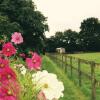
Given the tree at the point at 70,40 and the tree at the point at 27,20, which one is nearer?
the tree at the point at 27,20

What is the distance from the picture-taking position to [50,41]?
424 ft

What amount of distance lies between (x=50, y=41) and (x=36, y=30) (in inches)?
3191

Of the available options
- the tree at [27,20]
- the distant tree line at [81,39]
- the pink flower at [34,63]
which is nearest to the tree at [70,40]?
the distant tree line at [81,39]

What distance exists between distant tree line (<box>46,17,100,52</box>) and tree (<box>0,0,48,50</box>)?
71.0 meters

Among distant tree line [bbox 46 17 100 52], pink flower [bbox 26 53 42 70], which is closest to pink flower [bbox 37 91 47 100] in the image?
pink flower [bbox 26 53 42 70]

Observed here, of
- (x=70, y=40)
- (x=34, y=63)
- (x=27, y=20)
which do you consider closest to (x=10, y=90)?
(x=34, y=63)

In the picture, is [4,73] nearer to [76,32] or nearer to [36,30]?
[36,30]

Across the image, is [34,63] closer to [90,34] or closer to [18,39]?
[18,39]

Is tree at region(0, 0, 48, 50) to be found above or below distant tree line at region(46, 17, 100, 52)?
above

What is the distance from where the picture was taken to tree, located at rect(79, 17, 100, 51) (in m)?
122

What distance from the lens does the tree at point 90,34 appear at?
400 ft

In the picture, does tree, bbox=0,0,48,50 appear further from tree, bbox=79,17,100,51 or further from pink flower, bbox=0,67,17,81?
tree, bbox=79,17,100,51

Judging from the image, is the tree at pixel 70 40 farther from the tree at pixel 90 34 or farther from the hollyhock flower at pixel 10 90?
the hollyhock flower at pixel 10 90

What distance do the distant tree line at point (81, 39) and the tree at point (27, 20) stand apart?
233 feet
